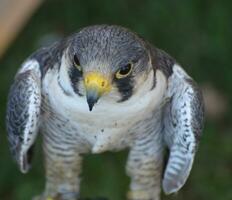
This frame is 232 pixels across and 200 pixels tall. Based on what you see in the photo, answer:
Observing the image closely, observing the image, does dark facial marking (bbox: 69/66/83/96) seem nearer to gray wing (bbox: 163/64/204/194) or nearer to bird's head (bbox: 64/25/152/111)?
bird's head (bbox: 64/25/152/111)

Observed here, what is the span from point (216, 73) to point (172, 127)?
2217 mm

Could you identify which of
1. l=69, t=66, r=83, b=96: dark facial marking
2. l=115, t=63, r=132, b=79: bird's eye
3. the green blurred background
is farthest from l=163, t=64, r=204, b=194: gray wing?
the green blurred background

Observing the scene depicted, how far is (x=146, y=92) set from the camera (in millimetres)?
3311

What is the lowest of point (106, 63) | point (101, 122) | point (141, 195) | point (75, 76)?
point (141, 195)

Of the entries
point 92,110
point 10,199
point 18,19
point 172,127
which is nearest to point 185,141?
point 172,127

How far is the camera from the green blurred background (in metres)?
5.04

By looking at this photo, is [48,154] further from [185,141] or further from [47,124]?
[185,141]

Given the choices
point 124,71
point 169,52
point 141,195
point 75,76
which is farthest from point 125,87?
point 169,52

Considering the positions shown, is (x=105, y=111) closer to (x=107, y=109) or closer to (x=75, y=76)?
(x=107, y=109)

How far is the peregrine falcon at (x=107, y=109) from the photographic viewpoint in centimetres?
305

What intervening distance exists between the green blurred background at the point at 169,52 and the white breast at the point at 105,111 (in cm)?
134

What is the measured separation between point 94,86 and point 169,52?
8.80 ft

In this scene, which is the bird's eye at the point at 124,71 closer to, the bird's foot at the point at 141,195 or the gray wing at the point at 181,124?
the gray wing at the point at 181,124

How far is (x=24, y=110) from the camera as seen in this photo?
3.38 meters
